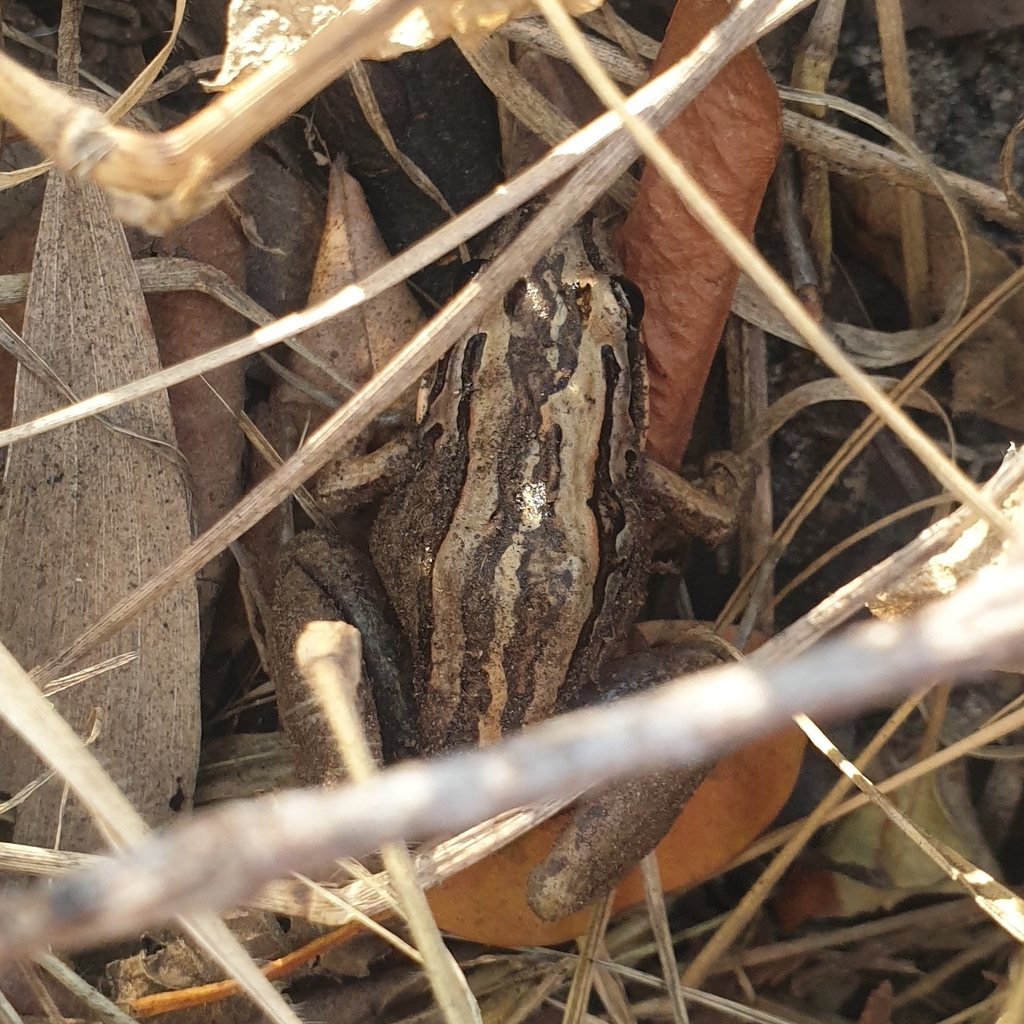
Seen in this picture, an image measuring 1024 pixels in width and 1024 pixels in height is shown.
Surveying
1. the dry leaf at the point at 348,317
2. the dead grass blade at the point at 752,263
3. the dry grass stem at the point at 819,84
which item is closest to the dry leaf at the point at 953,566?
the dead grass blade at the point at 752,263

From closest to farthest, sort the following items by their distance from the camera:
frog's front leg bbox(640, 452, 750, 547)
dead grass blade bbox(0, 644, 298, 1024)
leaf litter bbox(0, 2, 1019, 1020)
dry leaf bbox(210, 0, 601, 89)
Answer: dead grass blade bbox(0, 644, 298, 1024)
dry leaf bbox(210, 0, 601, 89)
leaf litter bbox(0, 2, 1019, 1020)
frog's front leg bbox(640, 452, 750, 547)

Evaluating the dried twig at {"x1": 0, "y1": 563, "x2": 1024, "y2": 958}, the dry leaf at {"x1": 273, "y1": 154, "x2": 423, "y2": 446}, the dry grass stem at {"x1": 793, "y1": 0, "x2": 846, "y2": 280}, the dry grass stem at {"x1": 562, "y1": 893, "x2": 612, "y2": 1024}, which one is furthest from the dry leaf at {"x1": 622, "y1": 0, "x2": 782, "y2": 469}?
the dried twig at {"x1": 0, "y1": 563, "x2": 1024, "y2": 958}

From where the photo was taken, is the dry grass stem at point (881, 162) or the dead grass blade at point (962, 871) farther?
the dry grass stem at point (881, 162)

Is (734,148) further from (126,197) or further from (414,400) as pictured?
(126,197)

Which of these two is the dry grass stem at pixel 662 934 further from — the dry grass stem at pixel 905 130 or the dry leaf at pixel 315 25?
the dry leaf at pixel 315 25

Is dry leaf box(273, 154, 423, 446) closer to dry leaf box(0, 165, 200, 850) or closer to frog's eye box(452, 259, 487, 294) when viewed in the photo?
frog's eye box(452, 259, 487, 294)

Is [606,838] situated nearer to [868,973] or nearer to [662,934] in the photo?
[662,934]

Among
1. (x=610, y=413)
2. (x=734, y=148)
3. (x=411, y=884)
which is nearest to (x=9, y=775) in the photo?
(x=411, y=884)
